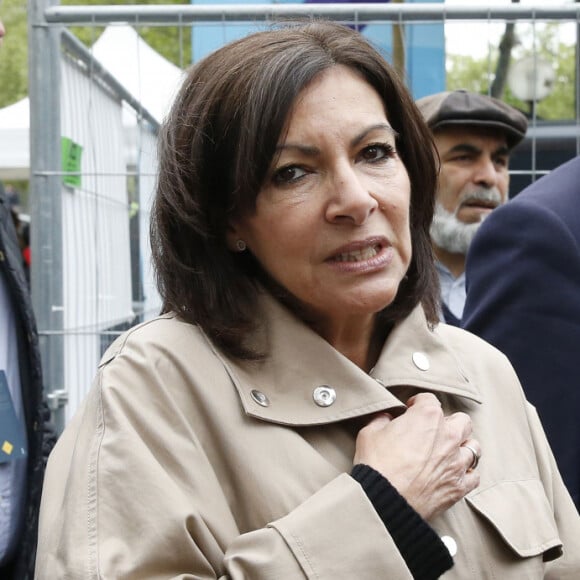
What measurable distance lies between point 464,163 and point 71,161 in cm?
166

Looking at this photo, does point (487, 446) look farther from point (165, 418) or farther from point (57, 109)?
point (57, 109)

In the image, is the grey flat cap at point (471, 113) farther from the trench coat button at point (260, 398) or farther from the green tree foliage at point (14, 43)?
the green tree foliage at point (14, 43)

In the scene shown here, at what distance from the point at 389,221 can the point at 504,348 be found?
2.20 ft

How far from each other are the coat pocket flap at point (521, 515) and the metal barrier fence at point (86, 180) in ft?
5.15

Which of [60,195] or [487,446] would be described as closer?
[487,446]

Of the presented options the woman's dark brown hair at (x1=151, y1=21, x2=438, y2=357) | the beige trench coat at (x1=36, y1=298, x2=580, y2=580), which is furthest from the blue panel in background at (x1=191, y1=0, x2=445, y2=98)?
the beige trench coat at (x1=36, y1=298, x2=580, y2=580)

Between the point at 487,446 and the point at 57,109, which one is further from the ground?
the point at 57,109

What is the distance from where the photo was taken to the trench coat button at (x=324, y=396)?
1924 mm

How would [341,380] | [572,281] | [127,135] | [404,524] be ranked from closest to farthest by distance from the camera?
[404,524]
[341,380]
[572,281]
[127,135]

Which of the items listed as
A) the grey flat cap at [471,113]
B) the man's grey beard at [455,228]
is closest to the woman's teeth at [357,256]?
the man's grey beard at [455,228]

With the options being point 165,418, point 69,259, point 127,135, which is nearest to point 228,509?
point 165,418

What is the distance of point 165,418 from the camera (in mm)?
1774

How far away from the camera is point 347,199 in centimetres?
191

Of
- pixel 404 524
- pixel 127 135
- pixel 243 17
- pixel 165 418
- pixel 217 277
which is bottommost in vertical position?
pixel 404 524
